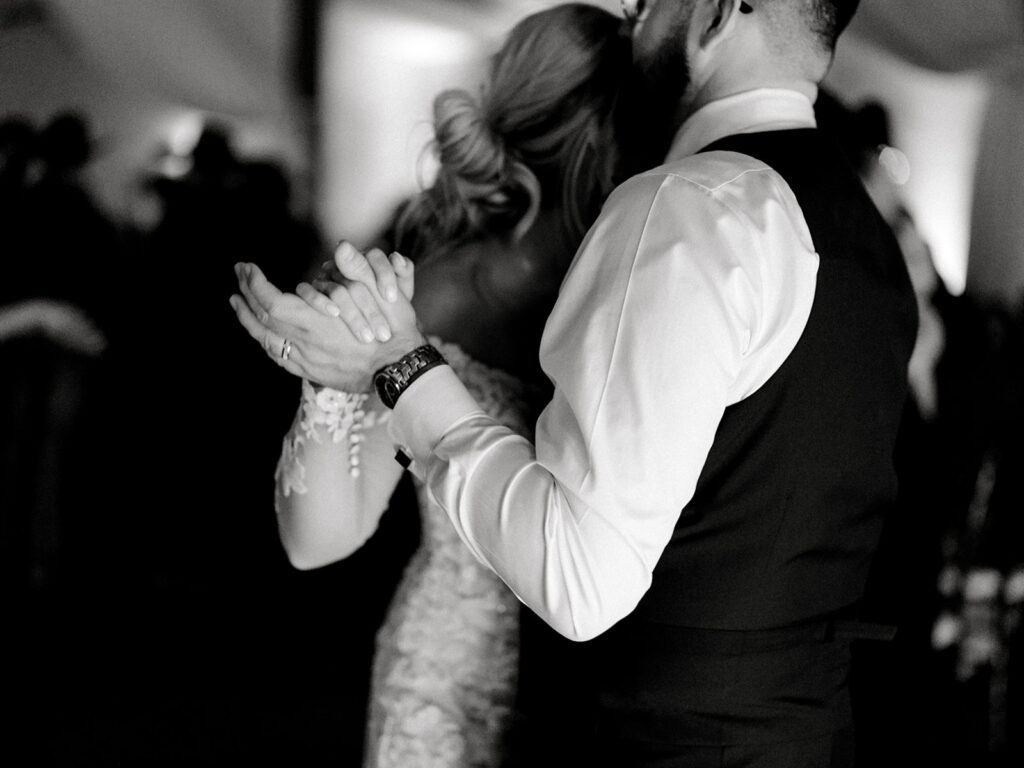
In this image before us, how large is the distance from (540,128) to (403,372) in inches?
26.8

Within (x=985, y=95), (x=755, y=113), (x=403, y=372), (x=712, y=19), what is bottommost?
(x=403, y=372)

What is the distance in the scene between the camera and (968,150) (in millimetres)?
2467

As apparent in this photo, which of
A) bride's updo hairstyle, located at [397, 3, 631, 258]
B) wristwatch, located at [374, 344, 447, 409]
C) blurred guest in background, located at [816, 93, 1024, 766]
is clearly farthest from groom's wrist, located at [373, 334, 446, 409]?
blurred guest in background, located at [816, 93, 1024, 766]

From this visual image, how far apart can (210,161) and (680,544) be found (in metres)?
2.42

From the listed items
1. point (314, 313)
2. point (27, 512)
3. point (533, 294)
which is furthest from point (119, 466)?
point (314, 313)

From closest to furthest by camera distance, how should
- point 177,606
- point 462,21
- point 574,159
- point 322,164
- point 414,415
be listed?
1. point 414,415
2. point 574,159
3. point 462,21
4. point 322,164
5. point 177,606

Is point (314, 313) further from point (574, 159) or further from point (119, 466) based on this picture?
point (119, 466)

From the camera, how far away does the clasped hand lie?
0.97 m

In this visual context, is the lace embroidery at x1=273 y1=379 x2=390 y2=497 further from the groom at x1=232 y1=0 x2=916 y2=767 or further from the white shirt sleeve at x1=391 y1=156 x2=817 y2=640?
the white shirt sleeve at x1=391 y1=156 x2=817 y2=640

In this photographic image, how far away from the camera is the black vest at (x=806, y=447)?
97 centimetres

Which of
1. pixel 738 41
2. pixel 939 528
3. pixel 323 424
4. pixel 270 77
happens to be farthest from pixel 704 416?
pixel 270 77

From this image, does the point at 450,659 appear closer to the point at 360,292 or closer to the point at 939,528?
the point at 360,292

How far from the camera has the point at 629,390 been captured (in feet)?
2.77

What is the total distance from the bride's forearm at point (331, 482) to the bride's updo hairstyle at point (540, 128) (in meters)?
0.42
